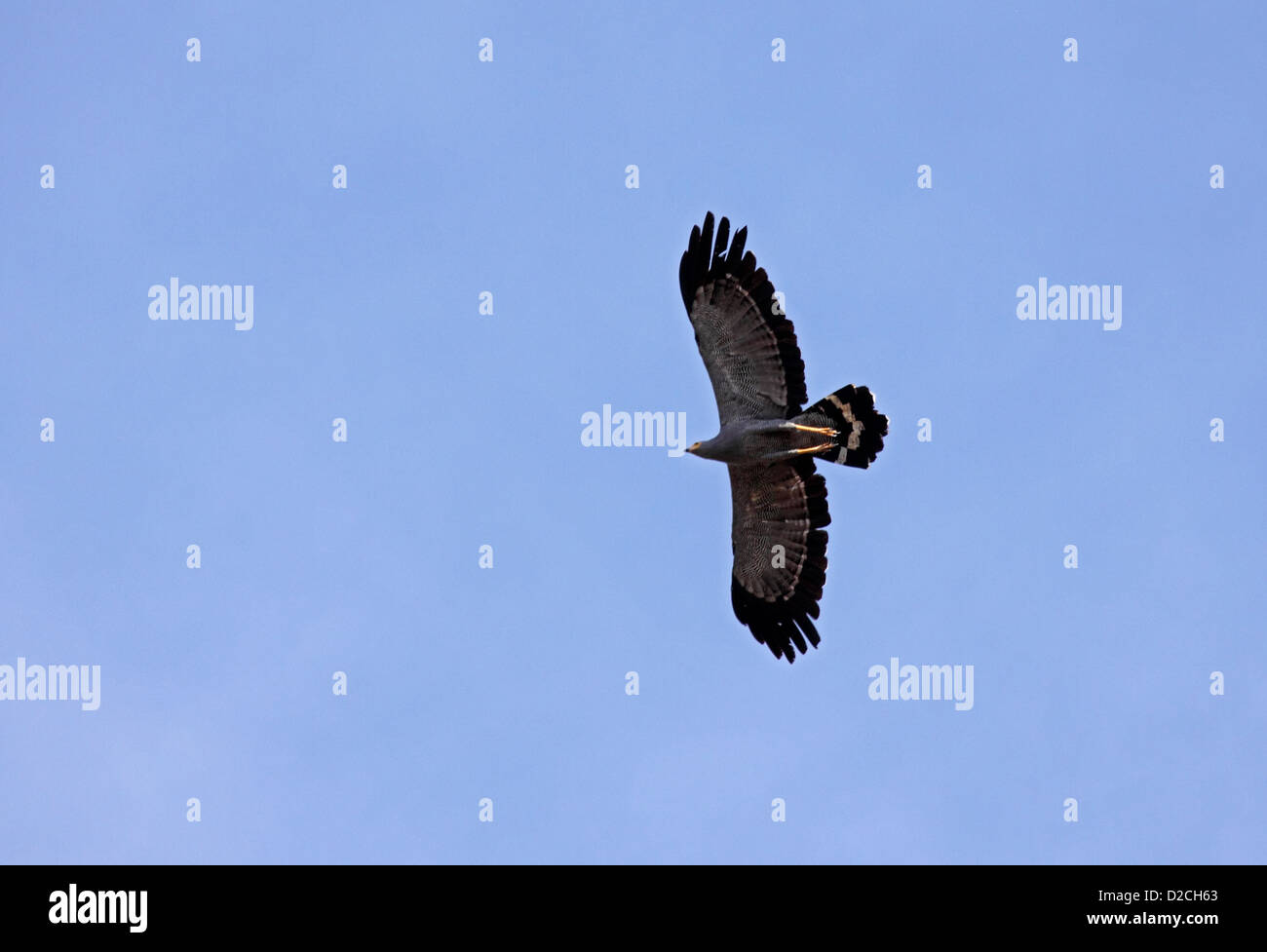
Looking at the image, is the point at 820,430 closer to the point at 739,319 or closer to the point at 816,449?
the point at 816,449

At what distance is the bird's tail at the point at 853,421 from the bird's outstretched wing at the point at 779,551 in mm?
804

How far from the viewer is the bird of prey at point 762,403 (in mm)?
22672

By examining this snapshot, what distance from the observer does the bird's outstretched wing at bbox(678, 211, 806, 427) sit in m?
22.6

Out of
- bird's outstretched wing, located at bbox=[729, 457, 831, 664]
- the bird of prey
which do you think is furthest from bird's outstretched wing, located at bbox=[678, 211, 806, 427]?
bird's outstretched wing, located at bbox=[729, 457, 831, 664]

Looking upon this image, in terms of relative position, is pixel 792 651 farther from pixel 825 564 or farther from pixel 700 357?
pixel 700 357

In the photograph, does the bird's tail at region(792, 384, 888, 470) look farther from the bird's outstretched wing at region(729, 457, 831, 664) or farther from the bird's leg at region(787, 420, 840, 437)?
the bird's outstretched wing at region(729, 457, 831, 664)

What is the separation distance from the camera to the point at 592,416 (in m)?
26.2

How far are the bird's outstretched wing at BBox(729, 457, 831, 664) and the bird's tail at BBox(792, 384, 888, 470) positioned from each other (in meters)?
0.80

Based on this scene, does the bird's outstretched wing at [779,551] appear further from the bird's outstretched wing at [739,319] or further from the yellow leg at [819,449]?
the bird's outstretched wing at [739,319]

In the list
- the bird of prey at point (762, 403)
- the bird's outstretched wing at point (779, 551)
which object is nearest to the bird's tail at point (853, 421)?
the bird of prey at point (762, 403)

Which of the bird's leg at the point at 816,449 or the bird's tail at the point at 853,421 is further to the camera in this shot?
the bird's leg at the point at 816,449
